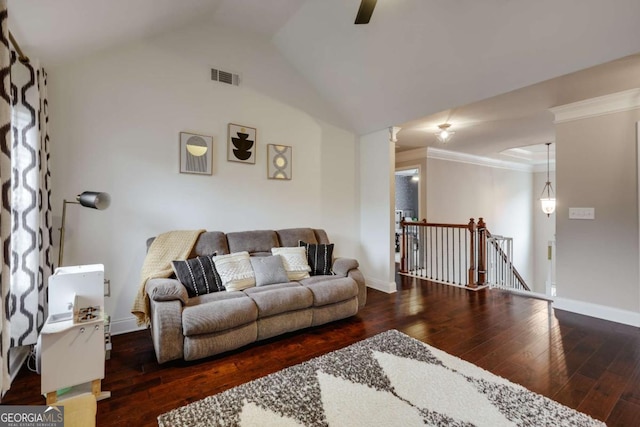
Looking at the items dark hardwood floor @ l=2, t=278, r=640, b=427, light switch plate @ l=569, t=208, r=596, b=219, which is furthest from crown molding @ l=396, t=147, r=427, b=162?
dark hardwood floor @ l=2, t=278, r=640, b=427

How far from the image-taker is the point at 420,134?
16.9 ft

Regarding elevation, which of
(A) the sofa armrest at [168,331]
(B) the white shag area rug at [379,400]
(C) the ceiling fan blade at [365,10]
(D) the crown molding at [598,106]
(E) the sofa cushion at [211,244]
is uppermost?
(C) the ceiling fan blade at [365,10]

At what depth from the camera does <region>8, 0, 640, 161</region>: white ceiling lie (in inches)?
86.6

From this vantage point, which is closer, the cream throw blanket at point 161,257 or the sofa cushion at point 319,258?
the cream throw blanket at point 161,257

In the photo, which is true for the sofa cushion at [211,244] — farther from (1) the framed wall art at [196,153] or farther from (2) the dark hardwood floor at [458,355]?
(2) the dark hardwood floor at [458,355]

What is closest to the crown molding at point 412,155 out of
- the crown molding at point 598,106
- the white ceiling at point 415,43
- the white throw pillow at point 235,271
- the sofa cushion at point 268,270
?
the white ceiling at point 415,43

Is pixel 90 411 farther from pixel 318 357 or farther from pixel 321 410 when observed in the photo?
pixel 318 357

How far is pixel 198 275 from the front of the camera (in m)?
2.81

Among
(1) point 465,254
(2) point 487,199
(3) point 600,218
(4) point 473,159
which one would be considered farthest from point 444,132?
(2) point 487,199

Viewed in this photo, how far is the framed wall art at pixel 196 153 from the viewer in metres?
3.29

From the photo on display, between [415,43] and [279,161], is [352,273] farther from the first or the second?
[415,43]

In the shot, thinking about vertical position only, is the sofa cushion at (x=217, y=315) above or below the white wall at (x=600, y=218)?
below

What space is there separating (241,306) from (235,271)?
550mm

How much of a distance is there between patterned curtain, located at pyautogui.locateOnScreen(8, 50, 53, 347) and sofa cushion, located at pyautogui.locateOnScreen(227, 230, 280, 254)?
1.61 metres
